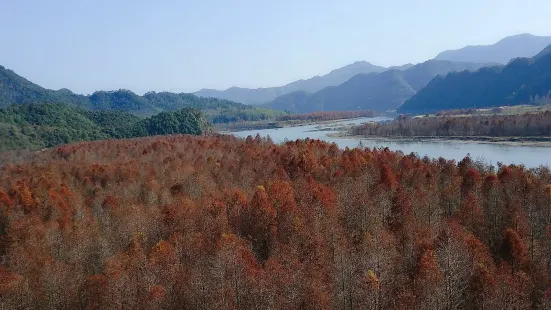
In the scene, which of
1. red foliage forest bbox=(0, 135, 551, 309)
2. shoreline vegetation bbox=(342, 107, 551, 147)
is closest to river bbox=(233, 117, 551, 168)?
shoreline vegetation bbox=(342, 107, 551, 147)

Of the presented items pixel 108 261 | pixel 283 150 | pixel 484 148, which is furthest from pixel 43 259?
pixel 484 148

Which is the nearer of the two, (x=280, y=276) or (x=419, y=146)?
(x=280, y=276)

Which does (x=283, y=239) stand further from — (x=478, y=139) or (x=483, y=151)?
(x=478, y=139)

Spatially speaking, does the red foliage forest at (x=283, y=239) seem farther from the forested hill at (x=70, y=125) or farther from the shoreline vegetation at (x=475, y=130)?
the shoreline vegetation at (x=475, y=130)

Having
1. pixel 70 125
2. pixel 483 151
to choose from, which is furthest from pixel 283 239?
pixel 70 125

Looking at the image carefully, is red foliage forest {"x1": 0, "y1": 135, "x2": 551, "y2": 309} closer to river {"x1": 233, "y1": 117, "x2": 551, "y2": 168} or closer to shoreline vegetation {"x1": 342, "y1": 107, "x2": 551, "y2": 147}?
river {"x1": 233, "y1": 117, "x2": 551, "y2": 168}

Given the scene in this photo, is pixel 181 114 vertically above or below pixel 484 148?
above

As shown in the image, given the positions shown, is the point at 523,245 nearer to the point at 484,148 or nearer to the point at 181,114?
the point at 484,148

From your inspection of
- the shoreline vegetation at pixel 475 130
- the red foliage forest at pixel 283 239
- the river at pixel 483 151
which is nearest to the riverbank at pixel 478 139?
the shoreline vegetation at pixel 475 130
